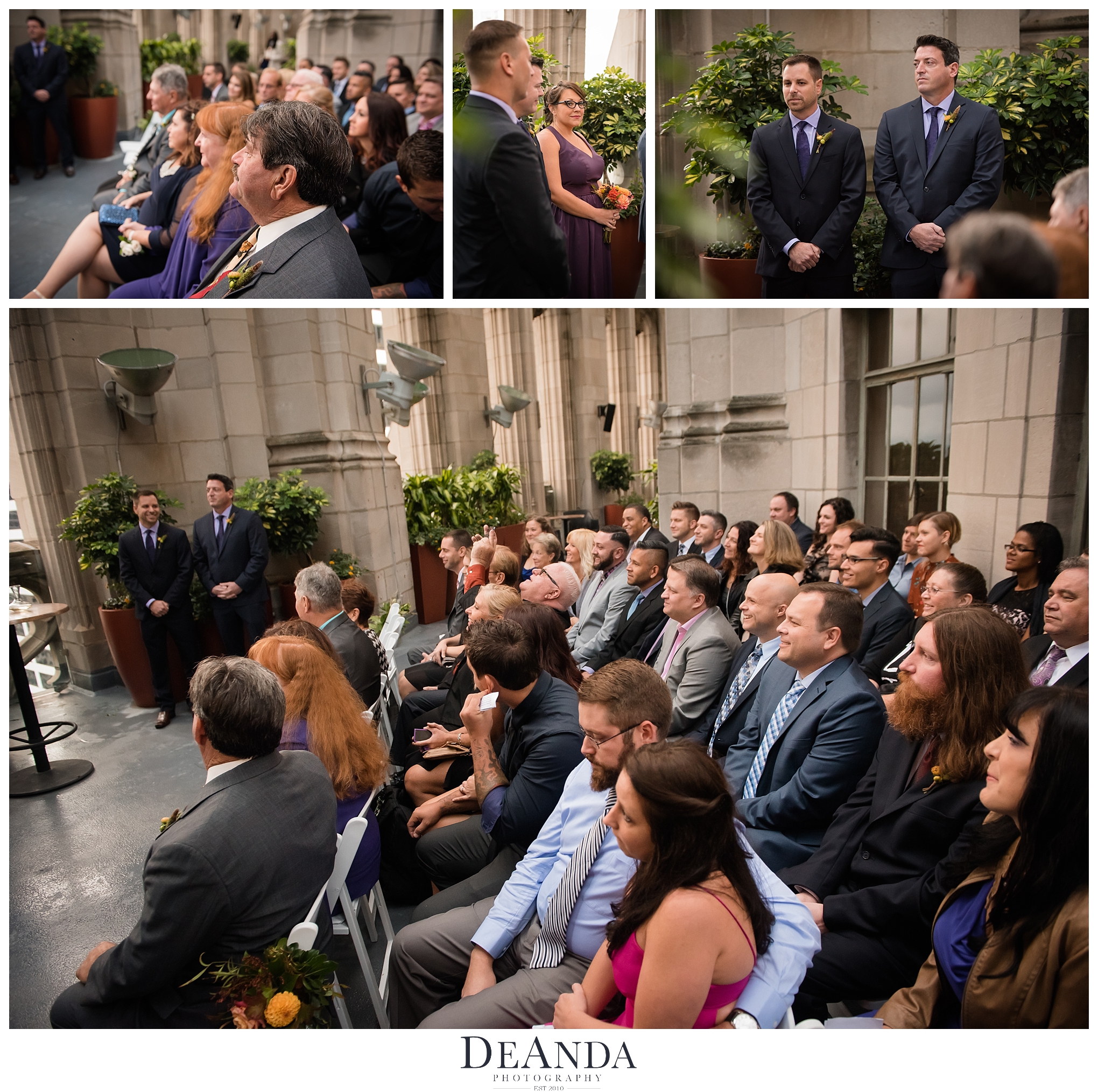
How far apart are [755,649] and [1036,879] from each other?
1.65m

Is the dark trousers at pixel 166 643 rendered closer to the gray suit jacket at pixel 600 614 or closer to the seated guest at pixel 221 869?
the gray suit jacket at pixel 600 614

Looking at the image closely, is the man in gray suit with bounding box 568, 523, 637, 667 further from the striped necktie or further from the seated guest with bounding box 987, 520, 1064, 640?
the striped necktie

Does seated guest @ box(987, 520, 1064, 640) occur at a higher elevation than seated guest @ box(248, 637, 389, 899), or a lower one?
higher

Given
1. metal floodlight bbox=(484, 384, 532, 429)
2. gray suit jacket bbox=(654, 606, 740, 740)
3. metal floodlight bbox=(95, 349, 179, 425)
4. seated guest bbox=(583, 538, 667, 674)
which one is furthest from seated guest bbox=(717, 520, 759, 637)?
metal floodlight bbox=(484, 384, 532, 429)

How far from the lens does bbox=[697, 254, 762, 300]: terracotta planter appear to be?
3.02 meters

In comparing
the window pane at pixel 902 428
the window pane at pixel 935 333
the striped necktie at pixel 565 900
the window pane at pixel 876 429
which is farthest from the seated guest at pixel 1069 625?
the window pane at pixel 876 429

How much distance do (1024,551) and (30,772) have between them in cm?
537

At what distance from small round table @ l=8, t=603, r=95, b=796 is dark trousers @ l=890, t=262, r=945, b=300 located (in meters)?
4.66

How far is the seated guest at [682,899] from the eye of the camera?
1.31m

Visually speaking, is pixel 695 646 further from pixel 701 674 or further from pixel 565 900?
pixel 565 900

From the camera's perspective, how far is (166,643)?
5277 mm

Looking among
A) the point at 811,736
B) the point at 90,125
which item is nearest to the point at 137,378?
the point at 90,125

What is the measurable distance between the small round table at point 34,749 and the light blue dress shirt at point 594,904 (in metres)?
3.30

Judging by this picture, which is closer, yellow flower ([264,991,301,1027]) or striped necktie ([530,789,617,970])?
yellow flower ([264,991,301,1027])
